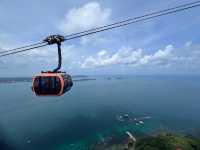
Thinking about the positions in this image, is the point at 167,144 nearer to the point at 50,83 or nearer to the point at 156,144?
the point at 156,144

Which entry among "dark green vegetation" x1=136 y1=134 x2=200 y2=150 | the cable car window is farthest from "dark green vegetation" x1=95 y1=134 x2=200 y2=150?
the cable car window

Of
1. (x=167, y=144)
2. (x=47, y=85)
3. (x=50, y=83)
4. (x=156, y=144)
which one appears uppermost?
(x=50, y=83)

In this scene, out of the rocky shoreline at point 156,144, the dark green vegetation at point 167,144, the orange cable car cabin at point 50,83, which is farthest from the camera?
the rocky shoreline at point 156,144

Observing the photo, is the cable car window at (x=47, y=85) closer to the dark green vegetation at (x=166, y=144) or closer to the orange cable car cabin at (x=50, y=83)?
the orange cable car cabin at (x=50, y=83)

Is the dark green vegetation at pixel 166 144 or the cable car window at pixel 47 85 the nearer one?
the cable car window at pixel 47 85

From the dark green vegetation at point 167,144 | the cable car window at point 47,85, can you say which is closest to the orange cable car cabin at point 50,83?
the cable car window at point 47,85

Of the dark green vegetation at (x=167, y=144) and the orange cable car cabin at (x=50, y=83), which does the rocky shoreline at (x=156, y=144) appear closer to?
the dark green vegetation at (x=167, y=144)

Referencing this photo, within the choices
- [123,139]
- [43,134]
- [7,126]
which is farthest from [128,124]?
[7,126]

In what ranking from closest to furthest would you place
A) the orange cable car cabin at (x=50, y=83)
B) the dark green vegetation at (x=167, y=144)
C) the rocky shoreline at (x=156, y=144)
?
the orange cable car cabin at (x=50, y=83) → the dark green vegetation at (x=167, y=144) → the rocky shoreline at (x=156, y=144)

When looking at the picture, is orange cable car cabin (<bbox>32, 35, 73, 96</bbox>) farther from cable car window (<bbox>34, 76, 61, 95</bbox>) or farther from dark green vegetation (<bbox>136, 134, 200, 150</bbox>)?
dark green vegetation (<bbox>136, 134, 200, 150</bbox>)

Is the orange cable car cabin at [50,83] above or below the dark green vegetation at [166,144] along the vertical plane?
above

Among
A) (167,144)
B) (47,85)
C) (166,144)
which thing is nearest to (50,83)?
(47,85)
